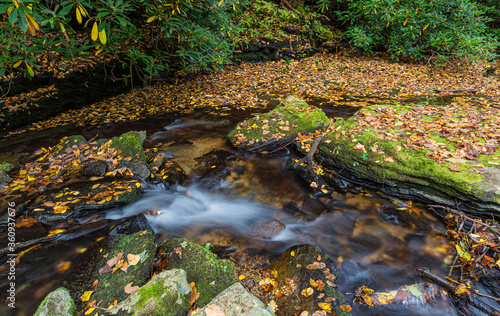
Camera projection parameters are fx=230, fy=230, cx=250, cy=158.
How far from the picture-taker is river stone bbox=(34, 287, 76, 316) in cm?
204

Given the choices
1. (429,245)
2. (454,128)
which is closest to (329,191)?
(429,245)

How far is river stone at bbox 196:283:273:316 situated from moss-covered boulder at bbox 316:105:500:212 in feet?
10.3

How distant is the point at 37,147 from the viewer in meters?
6.00

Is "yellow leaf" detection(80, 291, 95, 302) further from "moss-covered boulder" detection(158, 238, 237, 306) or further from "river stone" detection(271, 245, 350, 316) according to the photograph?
"river stone" detection(271, 245, 350, 316)

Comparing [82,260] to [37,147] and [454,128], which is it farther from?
[454,128]

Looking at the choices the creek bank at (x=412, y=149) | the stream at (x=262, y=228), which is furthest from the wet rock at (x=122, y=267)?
the creek bank at (x=412, y=149)

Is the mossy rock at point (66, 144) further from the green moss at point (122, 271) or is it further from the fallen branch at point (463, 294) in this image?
the fallen branch at point (463, 294)

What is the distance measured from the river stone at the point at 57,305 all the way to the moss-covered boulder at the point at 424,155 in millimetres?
4353

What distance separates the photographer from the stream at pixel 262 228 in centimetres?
289

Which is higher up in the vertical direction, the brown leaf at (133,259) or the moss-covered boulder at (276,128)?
the moss-covered boulder at (276,128)

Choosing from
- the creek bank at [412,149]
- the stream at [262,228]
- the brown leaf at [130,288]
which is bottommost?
the stream at [262,228]

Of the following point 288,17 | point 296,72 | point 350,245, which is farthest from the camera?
point 288,17

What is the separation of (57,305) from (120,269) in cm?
56

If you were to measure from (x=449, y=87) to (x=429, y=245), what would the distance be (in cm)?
889
